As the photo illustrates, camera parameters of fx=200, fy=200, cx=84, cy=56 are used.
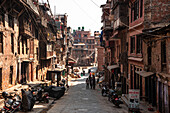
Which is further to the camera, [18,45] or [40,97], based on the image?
[18,45]

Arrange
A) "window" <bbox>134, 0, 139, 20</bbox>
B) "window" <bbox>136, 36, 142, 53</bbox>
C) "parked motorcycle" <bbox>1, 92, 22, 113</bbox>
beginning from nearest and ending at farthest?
"parked motorcycle" <bbox>1, 92, 22, 113</bbox> < "window" <bbox>136, 36, 142, 53</bbox> < "window" <bbox>134, 0, 139, 20</bbox>

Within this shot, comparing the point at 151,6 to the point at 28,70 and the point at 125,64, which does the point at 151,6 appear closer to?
the point at 125,64

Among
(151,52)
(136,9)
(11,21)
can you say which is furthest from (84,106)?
(11,21)

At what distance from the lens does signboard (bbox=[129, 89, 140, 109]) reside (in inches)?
499

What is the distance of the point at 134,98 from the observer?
12773 mm

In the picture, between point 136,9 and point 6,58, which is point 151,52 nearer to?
point 136,9

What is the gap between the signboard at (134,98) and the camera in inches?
499

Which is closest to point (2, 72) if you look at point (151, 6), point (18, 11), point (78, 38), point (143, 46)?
point (18, 11)

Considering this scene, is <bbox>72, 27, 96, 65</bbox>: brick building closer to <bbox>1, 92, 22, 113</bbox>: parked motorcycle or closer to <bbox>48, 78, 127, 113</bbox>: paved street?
<bbox>48, 78, 127, 113</bbox>: paved street

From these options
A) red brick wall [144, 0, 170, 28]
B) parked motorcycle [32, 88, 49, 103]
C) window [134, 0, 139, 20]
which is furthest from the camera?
window [134, 0, 139, 20]

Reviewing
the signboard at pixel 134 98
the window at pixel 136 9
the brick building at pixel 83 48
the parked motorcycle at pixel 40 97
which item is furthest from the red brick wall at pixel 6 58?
the brick building at pixel 83 48

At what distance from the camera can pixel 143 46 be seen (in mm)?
17828

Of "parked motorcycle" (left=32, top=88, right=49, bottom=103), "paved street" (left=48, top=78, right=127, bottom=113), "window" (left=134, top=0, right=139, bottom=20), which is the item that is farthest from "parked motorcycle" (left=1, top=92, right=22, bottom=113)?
"window" (left=134, top=0, right=139, bottom=20)

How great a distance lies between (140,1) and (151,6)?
2567mm
